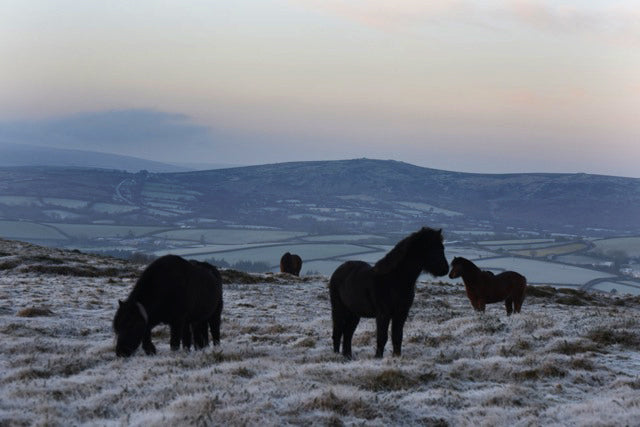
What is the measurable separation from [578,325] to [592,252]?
116321 millimetres

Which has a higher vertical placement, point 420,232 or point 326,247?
point 420,232

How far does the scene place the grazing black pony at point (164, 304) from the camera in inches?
485

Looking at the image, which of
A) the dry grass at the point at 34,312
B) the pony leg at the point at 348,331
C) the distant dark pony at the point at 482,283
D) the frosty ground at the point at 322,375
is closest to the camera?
the frosty ground at the point at 322,375

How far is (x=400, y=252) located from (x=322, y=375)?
11.4ft

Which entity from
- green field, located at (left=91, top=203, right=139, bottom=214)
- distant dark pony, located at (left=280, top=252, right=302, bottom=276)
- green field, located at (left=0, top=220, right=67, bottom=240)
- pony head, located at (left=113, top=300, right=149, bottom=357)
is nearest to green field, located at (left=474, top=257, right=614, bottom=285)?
distant dark pony, located at (left=280, top=252, right=302, bottom=276)

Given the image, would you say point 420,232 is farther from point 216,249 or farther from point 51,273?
point 216,249

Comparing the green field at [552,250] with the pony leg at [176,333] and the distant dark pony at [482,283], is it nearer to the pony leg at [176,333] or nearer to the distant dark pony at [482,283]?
the distant dark pony at [482,283]

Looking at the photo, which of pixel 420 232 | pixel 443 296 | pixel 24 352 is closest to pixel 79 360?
pixel 24 352

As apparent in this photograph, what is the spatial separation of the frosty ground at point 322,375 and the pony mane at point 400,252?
1830 mm

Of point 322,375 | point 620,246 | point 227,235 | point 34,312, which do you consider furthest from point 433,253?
point 620,246

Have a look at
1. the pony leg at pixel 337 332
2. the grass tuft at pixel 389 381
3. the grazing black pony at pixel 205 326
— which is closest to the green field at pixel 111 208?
the grazing black pony at pixel 205 326

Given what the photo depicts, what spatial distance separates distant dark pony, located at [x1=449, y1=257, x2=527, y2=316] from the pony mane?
8.68 meters

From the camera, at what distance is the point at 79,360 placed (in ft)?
39.8

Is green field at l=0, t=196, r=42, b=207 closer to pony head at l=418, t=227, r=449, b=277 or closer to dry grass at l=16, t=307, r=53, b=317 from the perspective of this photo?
dry grass at l=16, t=307, r=53, b=317
